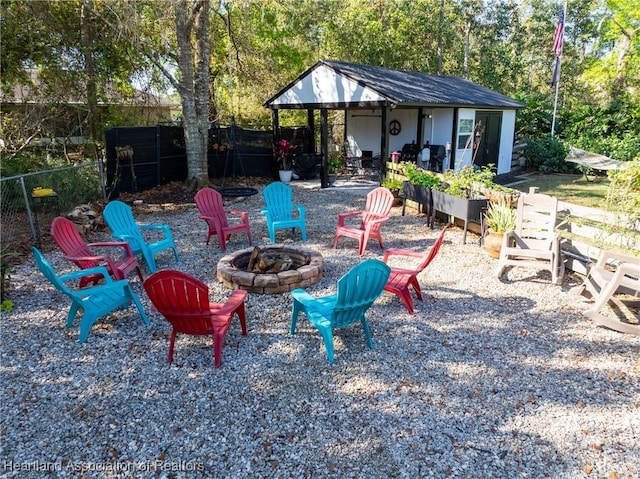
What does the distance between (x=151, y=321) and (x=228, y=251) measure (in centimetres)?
224

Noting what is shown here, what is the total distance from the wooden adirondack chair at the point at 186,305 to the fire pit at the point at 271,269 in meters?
1.20

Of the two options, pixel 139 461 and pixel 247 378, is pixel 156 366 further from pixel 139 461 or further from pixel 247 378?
pixel 139 461

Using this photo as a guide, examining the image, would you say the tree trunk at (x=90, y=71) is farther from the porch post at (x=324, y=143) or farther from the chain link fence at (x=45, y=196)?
the porch post at (x=324, y=143)

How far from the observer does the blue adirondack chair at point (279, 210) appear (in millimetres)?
6461

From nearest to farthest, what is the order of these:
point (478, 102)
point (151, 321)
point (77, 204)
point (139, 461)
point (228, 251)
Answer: point (139, 461) → point (151, 321) → point (228, 251) → point (77, 204) → point (478, 102)

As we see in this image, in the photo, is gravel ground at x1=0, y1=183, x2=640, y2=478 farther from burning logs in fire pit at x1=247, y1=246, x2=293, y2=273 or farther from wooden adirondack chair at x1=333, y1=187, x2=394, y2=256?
wooden adirondack chair at x1=333, y1=187, x2=394, y2=256

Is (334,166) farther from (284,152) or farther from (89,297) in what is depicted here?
(89,297)

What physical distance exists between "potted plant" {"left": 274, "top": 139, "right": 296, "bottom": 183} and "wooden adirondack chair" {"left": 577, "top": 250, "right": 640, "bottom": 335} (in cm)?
923

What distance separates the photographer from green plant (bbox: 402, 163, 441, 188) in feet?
24.8

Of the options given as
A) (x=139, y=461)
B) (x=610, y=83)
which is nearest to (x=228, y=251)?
(x=139, y=461)

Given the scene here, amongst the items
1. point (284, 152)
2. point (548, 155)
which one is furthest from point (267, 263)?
point (548, 155)

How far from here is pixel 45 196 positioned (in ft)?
22.7

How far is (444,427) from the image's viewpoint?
2.68m

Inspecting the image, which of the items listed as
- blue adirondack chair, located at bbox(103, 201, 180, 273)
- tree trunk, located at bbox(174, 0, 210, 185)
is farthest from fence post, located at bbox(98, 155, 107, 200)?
blue adirondack chair, located at bbox(103, 201, 180, 273)
